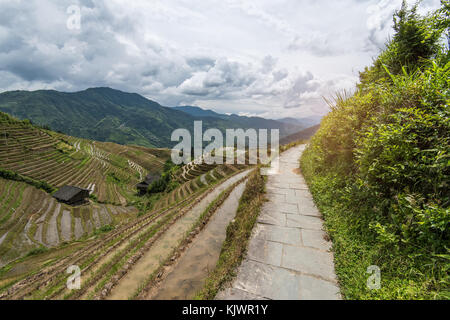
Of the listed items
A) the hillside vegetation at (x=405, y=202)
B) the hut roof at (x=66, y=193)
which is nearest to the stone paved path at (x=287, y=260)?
the hillside vegetation at (x=405, y=202)

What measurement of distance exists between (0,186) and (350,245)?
52059 mm

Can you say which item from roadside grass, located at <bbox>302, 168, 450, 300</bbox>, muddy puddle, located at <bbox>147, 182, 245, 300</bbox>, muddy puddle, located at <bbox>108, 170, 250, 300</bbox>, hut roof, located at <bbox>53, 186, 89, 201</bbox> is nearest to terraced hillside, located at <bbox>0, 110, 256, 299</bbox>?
muddy puddle, located at <bbox>108, 170, 250, 300</bbox>

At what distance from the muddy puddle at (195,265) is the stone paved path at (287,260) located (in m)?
1.16

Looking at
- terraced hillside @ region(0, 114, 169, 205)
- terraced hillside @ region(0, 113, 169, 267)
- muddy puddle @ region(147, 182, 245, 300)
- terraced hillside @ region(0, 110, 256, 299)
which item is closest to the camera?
muddy puddle @ region(147, 182, 245, 300)

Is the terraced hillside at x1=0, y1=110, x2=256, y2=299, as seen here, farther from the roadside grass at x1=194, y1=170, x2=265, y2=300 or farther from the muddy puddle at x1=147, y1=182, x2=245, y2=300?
the roadside grass at x1=194, y1=170, x2=265, y2=300

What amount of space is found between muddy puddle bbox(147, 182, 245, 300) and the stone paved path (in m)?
1.16

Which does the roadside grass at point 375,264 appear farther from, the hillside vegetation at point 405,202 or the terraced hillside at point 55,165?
the terraced hillside at point 55,165

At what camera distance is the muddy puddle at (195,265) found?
3.51 m

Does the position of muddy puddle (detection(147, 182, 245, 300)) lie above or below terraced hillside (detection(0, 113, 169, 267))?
above

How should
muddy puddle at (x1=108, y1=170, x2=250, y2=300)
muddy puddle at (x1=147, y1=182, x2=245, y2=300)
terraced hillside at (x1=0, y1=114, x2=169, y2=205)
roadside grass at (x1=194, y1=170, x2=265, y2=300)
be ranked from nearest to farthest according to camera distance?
roadside grass at (x1=194, y1=170, x2=265, y2=300), muddy puddle at (x1=147, y1=182, x2=245, y2=300), muddy puddle at (x1=108, y1=170, x2=250, y2=300), terraced hillside at (x1=0, y1=114, x2=169, y2=205)

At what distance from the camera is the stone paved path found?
271 cm
